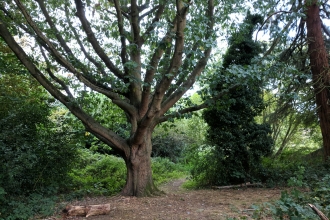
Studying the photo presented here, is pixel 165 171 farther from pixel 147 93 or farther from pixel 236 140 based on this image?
pixel 147 93

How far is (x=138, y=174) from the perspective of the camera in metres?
7.20

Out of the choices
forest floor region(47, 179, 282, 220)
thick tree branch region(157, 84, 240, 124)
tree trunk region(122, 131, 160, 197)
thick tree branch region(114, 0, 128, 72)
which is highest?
thick tree branch region(114, 0, 128, 72)

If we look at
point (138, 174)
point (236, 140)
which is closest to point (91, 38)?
point (138, 174)

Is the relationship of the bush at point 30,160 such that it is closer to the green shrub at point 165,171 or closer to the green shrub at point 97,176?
the green shrub at point 97,176

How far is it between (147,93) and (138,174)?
223cm

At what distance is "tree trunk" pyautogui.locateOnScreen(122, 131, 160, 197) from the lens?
7137mm

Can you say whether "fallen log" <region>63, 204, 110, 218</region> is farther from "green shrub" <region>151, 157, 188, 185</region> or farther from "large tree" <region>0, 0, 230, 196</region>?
"green shrub" <region>151, 157, 188, 185</region>

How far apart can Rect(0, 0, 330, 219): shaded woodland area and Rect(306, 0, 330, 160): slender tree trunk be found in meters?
0.04

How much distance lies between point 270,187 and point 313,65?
180 inches

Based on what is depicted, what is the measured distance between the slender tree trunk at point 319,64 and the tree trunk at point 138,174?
21.0 feet

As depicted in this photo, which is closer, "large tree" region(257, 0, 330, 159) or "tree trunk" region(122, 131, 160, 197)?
"tree trunk" region(122, 131, 160, 197)

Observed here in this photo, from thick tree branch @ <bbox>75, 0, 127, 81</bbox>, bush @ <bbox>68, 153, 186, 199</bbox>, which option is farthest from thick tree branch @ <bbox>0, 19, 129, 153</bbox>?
bush @ <bbox>68, 153, 186, 199</bbox>

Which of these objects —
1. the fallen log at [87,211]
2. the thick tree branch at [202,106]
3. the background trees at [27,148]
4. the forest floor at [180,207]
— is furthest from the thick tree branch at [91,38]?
the fallen log at [87,211]

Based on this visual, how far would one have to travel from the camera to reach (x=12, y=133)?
6375mm
